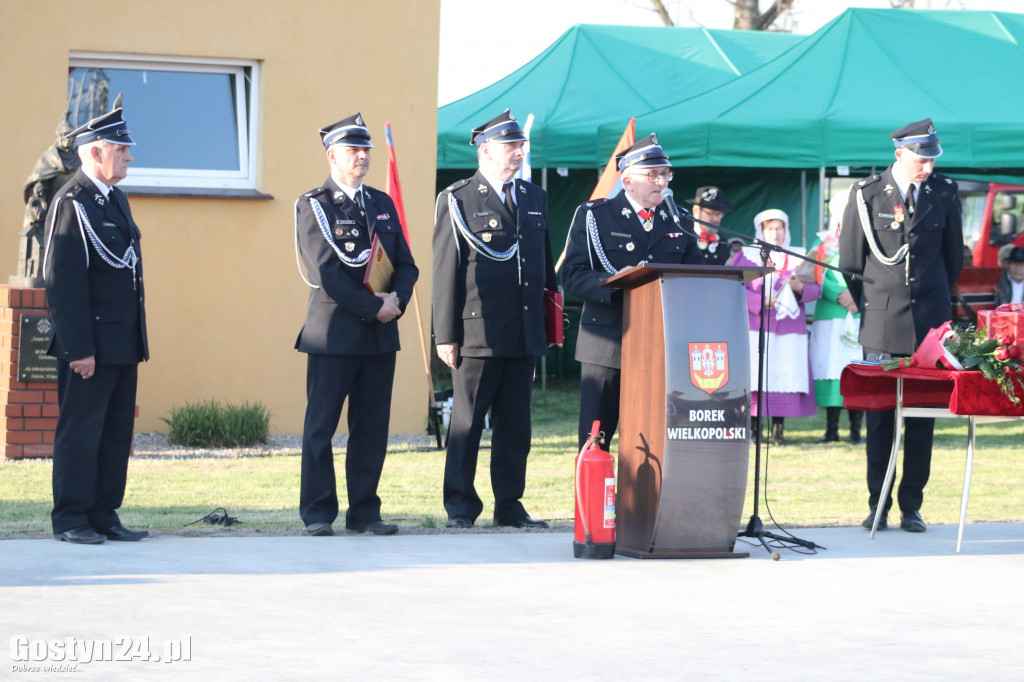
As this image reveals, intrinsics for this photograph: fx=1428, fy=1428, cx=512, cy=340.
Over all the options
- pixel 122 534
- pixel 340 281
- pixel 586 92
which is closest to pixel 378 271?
pixel 340 281

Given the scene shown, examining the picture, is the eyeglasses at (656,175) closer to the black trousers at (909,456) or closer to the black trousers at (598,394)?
the black trousers at (598,394)

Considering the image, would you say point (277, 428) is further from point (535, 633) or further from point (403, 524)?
point (535, 633)

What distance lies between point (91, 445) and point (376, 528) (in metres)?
1.43

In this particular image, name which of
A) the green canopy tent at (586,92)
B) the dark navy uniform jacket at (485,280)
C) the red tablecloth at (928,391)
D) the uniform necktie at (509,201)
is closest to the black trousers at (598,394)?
the dark navy uniform jacket at (485,280)

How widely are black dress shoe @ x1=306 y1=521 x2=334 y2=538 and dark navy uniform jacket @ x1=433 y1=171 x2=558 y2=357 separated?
114 centimetres

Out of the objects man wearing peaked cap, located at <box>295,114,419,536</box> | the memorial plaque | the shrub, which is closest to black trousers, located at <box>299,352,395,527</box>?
man wearing peaked cap, located at <box>295,114,419,536</box>

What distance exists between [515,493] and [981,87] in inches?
467

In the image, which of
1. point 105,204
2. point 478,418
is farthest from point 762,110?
point 105,204

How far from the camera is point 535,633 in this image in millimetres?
4910

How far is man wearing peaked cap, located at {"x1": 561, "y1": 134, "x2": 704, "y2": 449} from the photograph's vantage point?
7020mm

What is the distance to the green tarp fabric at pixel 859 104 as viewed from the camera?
16.1m

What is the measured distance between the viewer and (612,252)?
23.3ft

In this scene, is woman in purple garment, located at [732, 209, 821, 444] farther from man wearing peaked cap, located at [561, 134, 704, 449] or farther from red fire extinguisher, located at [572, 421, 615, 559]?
red fire extinguisher, located at [572, 421, 615, 559]

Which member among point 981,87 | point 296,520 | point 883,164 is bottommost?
point 296,520
